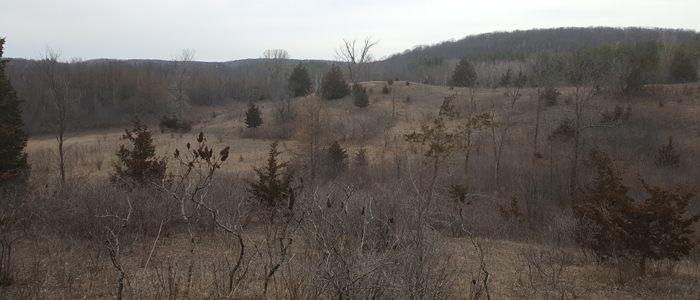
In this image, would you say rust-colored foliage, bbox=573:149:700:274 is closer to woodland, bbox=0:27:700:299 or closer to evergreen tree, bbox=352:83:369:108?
woodland, bbox=0:27:700:299

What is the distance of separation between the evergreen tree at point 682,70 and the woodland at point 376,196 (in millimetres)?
151

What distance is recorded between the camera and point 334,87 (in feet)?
113

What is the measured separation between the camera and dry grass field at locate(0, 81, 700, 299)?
15.4ft

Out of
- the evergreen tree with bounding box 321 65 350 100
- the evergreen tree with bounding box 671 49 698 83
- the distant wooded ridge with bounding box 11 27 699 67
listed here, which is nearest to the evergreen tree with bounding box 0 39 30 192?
the evergreen tree with bounding box 321 65 350 100

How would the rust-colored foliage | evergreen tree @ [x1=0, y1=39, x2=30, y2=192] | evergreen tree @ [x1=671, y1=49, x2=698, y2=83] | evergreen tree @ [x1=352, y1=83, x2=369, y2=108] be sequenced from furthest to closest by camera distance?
evergreen tree @ [x1=352, y1=83, x2=369, y2=108] → evergreen tree @ [x1=671, y1=49, x2=698, y2=83] → evergreen tree @ [x1=0, y1=39, x2=30, y2=192] → the rust-colored foliage

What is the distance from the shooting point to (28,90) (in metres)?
46.8

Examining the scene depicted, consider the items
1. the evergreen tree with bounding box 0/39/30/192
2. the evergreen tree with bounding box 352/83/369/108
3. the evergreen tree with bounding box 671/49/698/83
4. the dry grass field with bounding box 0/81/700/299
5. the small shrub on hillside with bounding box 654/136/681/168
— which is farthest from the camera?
the evergreen tree with bounding box 352/83/369/108

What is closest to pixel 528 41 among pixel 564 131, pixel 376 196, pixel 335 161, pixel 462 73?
pixel 462 73

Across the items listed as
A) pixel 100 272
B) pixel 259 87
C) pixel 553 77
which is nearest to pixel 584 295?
pixel 100 272

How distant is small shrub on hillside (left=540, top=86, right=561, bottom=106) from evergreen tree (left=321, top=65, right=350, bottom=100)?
15.7 m

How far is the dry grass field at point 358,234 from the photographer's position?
15.4ft

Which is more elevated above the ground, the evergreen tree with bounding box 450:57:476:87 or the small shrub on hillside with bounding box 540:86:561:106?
the evergreen tree with bounding box 450:57:476:87

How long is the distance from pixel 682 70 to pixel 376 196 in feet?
108

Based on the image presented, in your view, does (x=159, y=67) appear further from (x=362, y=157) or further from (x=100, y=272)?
(x=100, y=272)
